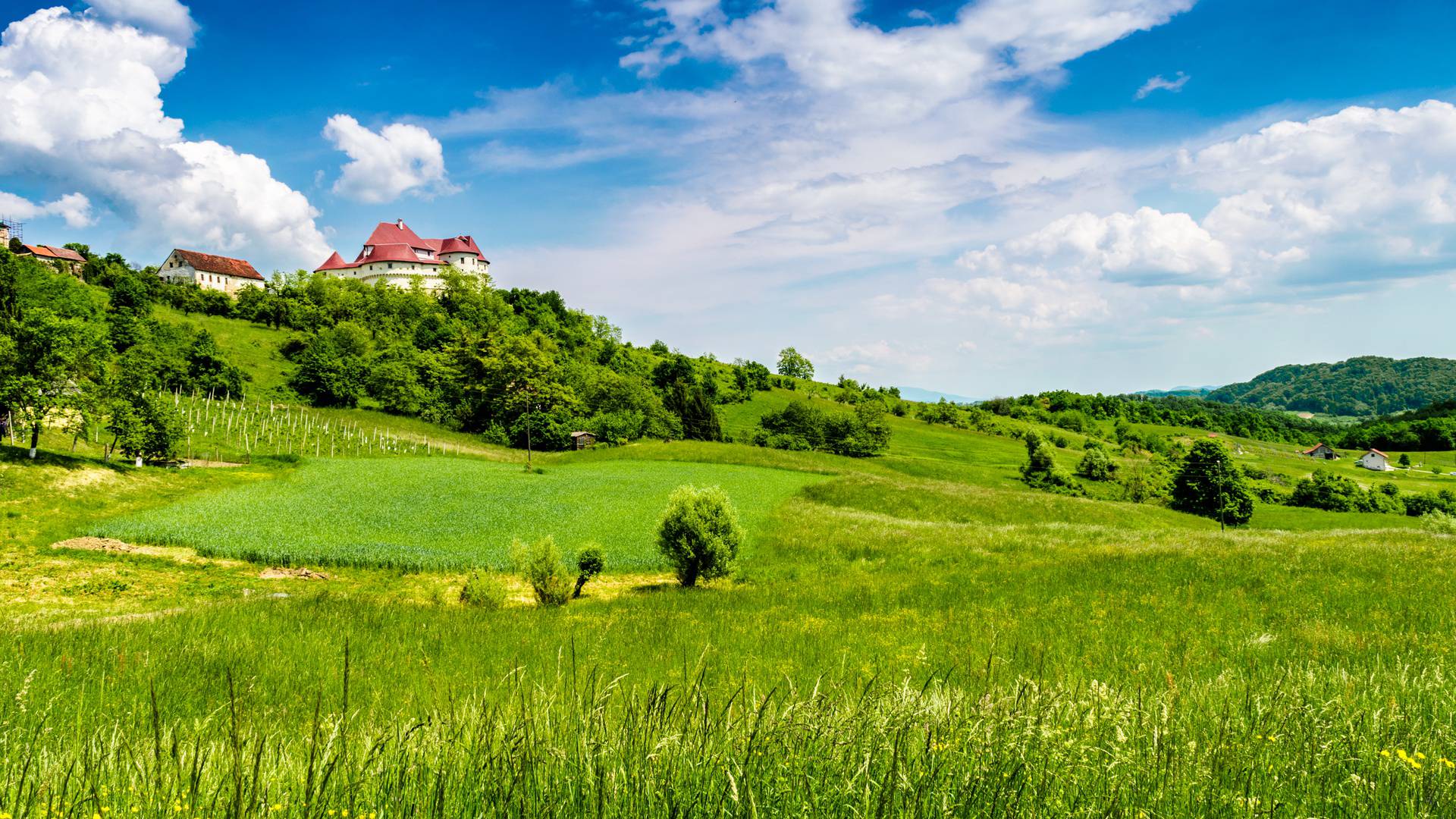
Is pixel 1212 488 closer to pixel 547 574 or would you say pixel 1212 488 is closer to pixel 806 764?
pixel 547 574

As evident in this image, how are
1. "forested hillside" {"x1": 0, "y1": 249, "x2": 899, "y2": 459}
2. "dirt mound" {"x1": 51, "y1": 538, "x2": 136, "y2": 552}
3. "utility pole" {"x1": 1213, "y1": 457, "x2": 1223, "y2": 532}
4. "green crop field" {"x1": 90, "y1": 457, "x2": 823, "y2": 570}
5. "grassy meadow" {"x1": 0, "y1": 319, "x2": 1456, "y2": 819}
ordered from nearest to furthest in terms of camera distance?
"grassy meadow" {"x1": 0, "y1": 319, "x2": 1456, "y2": 819}
"dirt mound" {"x1": 51, "y1": 538, "x2": 136, "y2": 552}
"green crop field" {"x1": 90, "y1": 457, "x2": 823, "y2": 570}
"utility pole" {"x1": 1213, "y1": 457, "x2": 1223, "y2": 532}
"forested hillside" {"x1": 0, "y1": 249, "x2": 899, "y2": 459}

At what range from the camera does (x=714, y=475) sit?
52.5m

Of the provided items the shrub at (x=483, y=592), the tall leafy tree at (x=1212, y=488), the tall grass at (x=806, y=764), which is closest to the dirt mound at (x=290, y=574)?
the shrub at (x=483, y=592)

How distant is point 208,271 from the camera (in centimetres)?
12738

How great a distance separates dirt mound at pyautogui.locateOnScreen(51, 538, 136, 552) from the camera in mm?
22672

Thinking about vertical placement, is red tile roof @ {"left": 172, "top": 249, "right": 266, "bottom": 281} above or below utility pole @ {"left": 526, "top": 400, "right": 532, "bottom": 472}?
above

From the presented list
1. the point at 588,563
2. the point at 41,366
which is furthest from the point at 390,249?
the point at 588,563

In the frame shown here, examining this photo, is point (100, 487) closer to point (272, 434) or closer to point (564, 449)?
point (272, 434)

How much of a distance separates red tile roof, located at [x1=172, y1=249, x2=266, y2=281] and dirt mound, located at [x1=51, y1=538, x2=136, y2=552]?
135463 mm

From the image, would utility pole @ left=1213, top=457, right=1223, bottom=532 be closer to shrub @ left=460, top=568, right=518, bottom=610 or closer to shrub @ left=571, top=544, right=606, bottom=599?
shrub @ left=571, top=544, right=606, bottom=599

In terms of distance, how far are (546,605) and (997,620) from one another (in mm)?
11552

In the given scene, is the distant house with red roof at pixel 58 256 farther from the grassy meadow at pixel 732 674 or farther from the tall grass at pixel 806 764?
the tall grass at pixel 806 764

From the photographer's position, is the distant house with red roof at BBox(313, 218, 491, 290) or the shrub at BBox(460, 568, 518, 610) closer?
the shrub at BBox(460, 568, 518, 610)

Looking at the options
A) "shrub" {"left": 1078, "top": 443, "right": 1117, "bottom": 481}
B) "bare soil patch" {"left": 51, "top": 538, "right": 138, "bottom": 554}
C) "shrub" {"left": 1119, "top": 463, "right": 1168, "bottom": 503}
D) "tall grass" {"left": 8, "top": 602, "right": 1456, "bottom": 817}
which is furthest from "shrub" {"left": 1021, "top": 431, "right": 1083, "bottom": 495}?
"tall grass" {"left": 8, "top": 602, "right": 1456, "bottom": 817}
